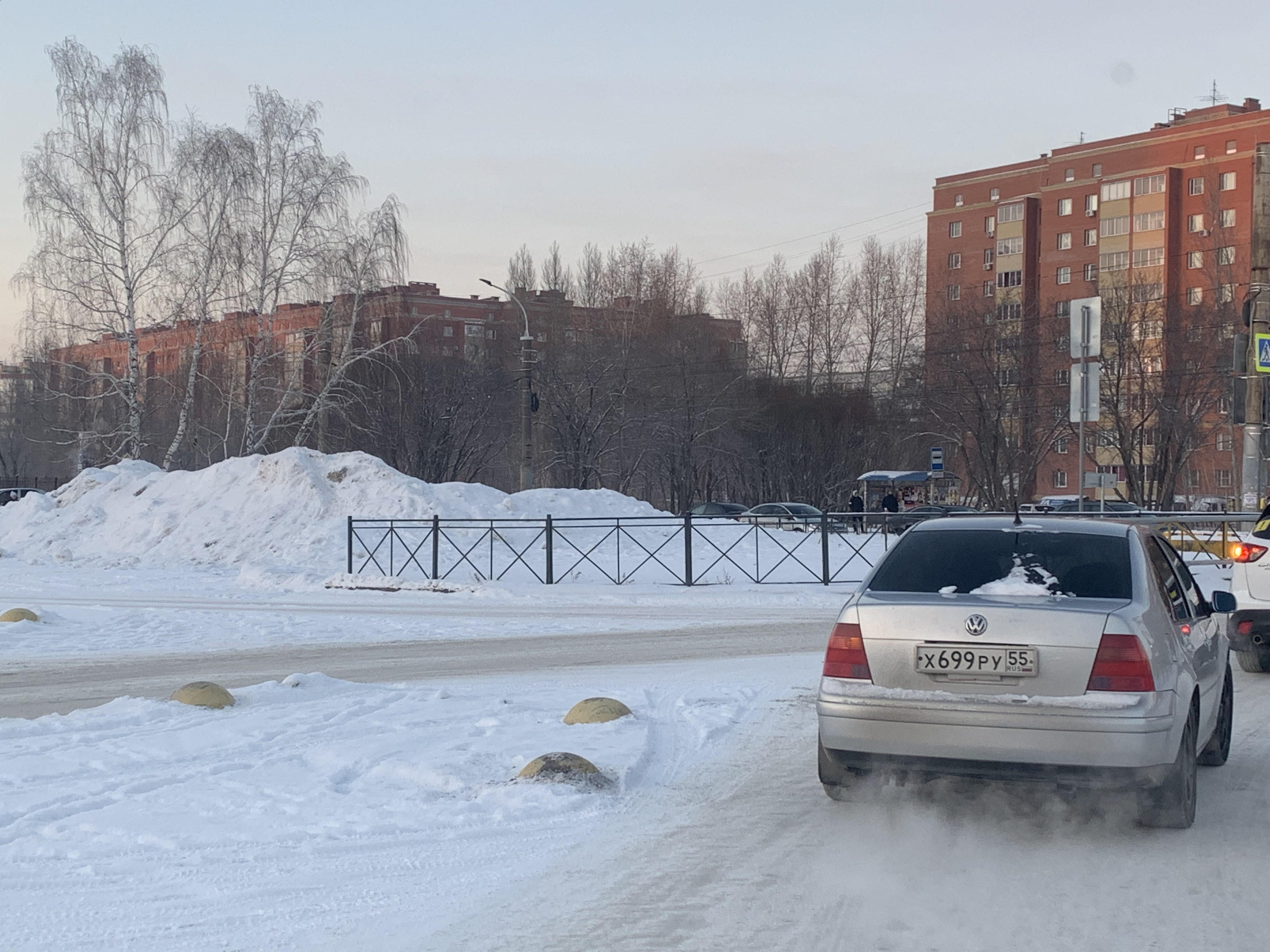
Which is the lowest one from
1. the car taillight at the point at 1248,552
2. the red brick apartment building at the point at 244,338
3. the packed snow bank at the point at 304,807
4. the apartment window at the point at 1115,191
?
the packed snow bank at the point at 304,807

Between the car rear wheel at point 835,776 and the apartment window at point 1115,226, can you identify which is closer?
the car rear wheel at point 835,776

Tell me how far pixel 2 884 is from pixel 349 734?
10.4ft

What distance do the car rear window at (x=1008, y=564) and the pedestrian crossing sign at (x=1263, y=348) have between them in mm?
11922

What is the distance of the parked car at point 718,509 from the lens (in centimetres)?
4250

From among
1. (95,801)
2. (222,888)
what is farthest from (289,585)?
(222,888)

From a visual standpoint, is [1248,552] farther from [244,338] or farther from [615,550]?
[244,338]

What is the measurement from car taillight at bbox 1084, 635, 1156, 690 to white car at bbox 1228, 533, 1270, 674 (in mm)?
5672

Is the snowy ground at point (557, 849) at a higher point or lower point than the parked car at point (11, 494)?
lower

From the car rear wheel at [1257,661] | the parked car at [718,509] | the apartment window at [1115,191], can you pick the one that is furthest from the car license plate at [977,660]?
the apartment window at [1115,191]

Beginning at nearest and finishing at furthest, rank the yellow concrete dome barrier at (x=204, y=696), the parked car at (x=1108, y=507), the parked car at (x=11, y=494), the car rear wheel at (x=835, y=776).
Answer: the car rear wheel at (x=835, y=776), the yellow concrete dome barrier at (x=204, y=696), the parked car at (x=1108, y=507), the parked car at (x=11, y=494)

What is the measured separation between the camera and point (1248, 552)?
10.4 meters

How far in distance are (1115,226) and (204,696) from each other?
255 feet

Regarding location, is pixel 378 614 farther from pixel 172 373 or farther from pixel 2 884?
pixel 172 373

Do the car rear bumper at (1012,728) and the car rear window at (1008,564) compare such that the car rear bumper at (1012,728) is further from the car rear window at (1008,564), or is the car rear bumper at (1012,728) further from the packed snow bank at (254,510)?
the packed snow bank at (254,510)
